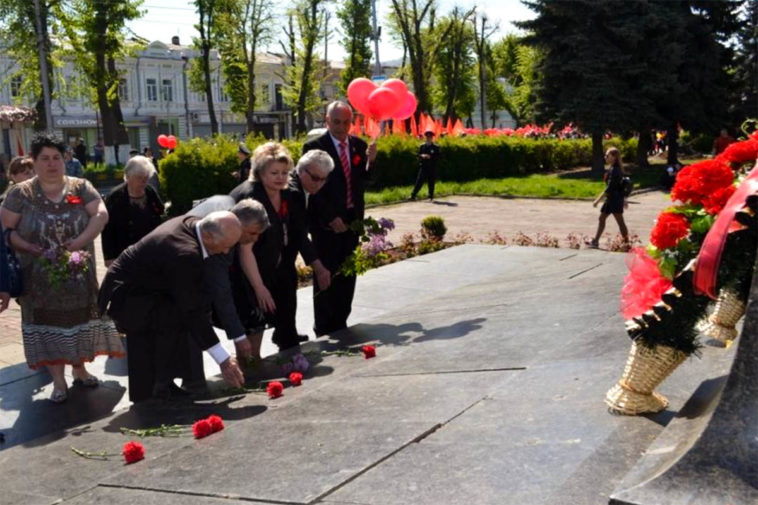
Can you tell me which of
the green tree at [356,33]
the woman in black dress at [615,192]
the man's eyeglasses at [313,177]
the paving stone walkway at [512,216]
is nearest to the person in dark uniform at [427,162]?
the paving stone walkway at [512,216]

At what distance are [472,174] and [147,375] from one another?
22.5 meters

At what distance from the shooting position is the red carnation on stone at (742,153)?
129 inches

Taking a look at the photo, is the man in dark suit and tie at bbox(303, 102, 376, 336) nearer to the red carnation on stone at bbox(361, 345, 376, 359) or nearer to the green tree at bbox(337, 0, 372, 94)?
the red carnation on stone at bbox(361, 345, 376, 359)

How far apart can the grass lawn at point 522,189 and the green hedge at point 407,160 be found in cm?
81

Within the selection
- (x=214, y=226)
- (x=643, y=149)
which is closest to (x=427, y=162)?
(x=643, y=149)

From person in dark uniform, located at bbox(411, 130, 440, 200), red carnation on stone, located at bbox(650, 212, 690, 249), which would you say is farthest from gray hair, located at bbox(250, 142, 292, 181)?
person in dark uniform, located at bbox(411, 130, 440, 200)

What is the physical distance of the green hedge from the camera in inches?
727

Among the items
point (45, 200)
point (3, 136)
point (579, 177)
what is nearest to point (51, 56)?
point (3, 136)

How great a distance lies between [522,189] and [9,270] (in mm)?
17804

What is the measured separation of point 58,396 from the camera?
551 centimetres

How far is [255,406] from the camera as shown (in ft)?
15.1

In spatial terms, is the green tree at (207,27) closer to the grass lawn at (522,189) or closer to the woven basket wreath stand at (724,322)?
the grass lawn at (522,189)

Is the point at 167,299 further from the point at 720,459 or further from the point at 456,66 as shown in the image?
the point at 456,66

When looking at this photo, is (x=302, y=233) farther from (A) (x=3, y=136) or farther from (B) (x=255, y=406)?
(A) (x=3, y=136)
